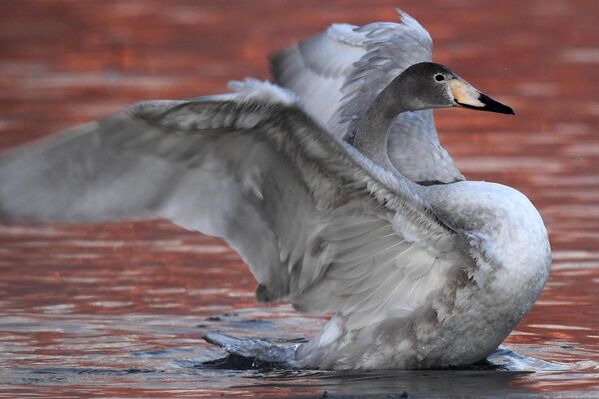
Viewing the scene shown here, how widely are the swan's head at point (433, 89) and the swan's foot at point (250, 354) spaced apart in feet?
4.69

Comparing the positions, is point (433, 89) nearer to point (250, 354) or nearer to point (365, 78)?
point (365, 78)

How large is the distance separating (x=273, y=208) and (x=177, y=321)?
162 cm

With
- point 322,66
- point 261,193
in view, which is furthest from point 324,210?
point 322,66

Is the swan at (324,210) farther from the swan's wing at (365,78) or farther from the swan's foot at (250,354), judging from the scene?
the swan's wing at (365,78)

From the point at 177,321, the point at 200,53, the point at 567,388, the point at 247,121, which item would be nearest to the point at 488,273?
the point at 567,388

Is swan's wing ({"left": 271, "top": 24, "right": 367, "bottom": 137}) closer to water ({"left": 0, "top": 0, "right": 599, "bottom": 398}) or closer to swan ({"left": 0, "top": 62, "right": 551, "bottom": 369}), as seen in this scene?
water ({"left": 0, "top": 0, "right": 599, "bottom": 398})

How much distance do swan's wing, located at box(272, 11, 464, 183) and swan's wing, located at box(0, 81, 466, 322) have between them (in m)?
1.08

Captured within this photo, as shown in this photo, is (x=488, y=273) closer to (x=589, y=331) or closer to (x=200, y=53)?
(x=589, y=331)

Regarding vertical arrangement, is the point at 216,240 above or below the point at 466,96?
below

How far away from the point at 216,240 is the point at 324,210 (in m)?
3.59

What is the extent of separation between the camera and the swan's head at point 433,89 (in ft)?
26.7

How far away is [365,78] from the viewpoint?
9.40 m

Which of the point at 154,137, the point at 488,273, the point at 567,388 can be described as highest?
the point at 154,137

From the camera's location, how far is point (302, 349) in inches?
321
